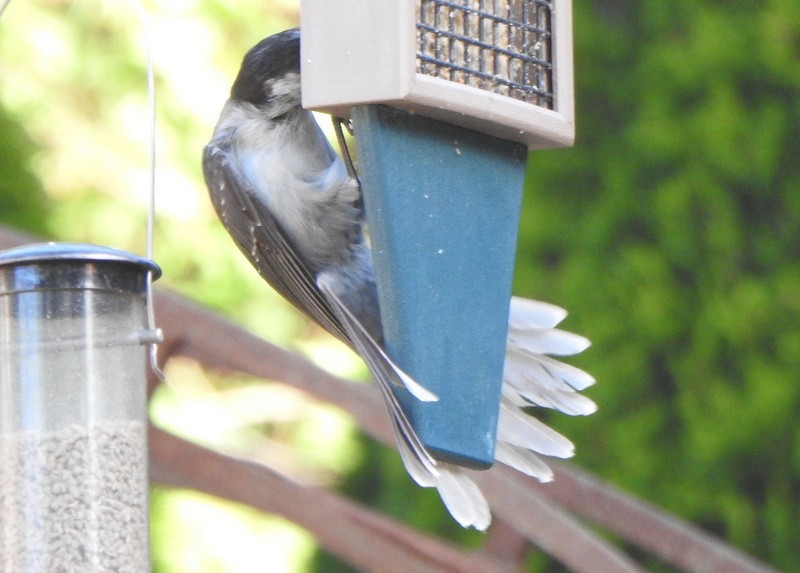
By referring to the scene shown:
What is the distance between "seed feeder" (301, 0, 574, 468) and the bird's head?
487mm

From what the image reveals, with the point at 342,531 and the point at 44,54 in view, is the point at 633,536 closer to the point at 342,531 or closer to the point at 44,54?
the point at 342,531

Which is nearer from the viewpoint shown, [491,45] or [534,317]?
[491,45]

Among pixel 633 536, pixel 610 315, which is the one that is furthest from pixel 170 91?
pixel 633 536

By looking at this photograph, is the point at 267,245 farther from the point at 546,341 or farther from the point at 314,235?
the point at 546,341

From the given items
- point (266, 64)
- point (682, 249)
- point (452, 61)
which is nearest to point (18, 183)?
point (266, 64)

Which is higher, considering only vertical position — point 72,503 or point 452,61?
point 452,61

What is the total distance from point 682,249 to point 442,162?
2.04 m

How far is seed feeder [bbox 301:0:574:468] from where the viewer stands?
6.23 ft

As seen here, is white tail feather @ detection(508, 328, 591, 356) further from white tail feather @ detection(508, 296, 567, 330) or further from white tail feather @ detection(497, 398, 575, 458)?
white tail feather @ detection(497, 398, 575, 458)

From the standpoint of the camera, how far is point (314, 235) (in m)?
2.57

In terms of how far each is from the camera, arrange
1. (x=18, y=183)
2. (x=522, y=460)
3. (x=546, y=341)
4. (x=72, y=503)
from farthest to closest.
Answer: (x=18, y=183)
(x=546, y=341)
(x=522, y=460)
(x=72, y=503)

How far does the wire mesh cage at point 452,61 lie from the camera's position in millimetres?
1873

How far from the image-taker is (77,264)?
1974 mm

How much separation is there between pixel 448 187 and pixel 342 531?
1137 mm
